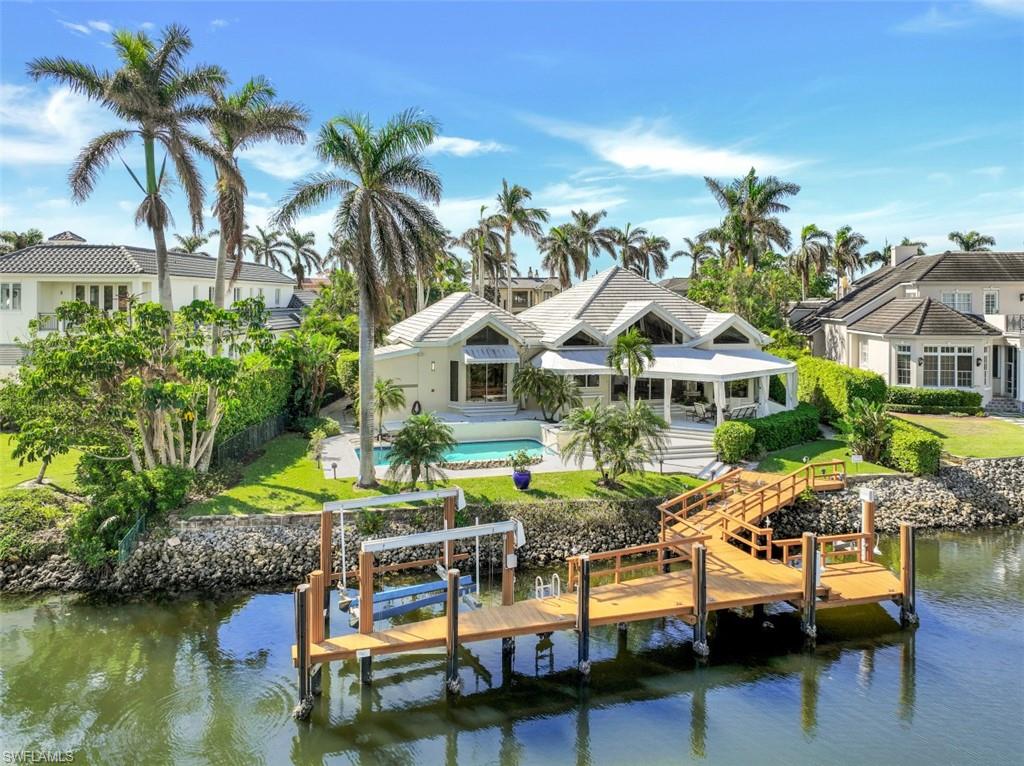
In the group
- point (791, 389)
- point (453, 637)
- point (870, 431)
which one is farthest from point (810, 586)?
point (791, 389)

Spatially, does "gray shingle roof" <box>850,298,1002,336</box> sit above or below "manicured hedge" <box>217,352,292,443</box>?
above

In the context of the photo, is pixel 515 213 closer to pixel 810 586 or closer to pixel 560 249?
pixel 560 249

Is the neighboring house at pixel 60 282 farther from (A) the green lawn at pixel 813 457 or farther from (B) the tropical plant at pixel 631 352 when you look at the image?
(A) the green lawn at pixel 813 457

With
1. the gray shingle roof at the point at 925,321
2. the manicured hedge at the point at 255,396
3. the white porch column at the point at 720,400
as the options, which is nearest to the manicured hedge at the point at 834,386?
the gray shingle roof at the point at 925,321

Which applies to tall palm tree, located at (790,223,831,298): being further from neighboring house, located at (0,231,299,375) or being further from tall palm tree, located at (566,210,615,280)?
neighboring house, located at (0,231,299,375)

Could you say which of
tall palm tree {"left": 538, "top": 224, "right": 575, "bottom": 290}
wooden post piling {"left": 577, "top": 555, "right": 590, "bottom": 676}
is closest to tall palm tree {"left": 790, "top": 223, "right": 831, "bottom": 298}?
tall palm tree {"left": 538, "top": 224, "right": 575, "bottom": 290}
